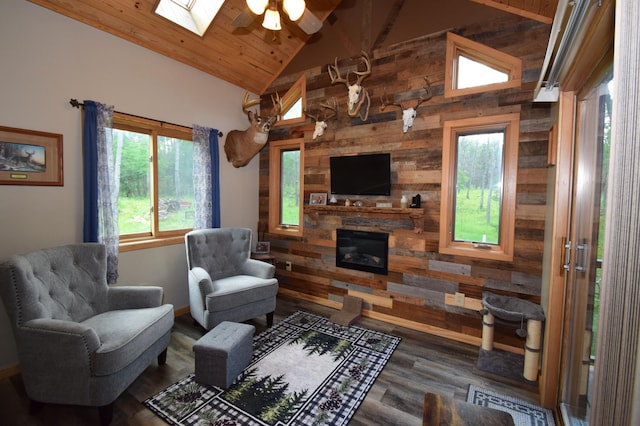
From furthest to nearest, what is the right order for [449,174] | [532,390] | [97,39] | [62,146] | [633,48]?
[449,174] → [97,39] → [62,146] → [532,390] → [633,48]

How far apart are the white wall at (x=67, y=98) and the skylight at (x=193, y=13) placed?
455mm

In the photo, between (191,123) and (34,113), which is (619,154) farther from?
(191,123)

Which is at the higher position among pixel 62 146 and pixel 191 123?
pixel 191 123

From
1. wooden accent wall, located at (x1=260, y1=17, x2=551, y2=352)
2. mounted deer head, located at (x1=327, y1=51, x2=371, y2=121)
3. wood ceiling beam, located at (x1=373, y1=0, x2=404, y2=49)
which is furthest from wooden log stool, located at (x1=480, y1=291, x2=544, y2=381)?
wood ceiling beam, located at (x1=373, y1=0, x2=404, y2=49)

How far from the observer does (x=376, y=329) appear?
3.44 metres

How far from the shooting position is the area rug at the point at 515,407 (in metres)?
2.10

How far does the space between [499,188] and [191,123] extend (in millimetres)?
3683

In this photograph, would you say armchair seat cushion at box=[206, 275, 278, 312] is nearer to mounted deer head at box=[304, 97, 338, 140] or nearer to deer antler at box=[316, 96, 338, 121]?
mounted deer head at box=[304, 97, 338, 140]

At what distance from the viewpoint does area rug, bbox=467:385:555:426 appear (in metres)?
2.10

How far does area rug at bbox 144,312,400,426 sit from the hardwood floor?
0.10 m

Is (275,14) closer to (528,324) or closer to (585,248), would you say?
(585,248)

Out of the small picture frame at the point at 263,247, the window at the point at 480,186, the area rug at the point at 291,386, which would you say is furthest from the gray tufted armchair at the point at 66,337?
the window at the point at 480,186

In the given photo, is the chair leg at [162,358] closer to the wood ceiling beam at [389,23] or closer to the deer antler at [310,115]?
the deer antler at [310,115]

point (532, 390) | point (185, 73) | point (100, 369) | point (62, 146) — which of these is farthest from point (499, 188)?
point (62, 146)
